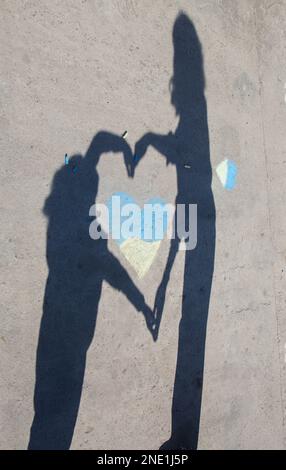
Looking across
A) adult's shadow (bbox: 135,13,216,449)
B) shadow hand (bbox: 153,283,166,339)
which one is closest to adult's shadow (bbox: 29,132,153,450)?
shadow hand (bbox: 153,283,166,339)

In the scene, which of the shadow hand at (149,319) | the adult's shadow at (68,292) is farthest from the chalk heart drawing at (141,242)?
the shadow hand at (149,319)

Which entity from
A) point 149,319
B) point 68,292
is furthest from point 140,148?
point 149,319

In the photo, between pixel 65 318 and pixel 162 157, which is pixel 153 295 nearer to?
pixel 65 318

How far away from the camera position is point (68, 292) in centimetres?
432

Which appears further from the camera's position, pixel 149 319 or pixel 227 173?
pixel 227 173

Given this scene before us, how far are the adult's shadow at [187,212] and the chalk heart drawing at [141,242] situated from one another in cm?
22

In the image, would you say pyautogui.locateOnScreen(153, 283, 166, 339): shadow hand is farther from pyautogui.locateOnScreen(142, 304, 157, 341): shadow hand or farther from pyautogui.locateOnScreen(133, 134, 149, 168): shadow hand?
pyautogui.locateOnScreen(133, 134, 149, 168): shadow hand

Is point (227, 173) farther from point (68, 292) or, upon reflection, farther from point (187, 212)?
point (68, 292)

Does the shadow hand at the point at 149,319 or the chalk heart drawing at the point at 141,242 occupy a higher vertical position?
the chalk heart drawing at the point at 141,242

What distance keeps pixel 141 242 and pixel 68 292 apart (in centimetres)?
99

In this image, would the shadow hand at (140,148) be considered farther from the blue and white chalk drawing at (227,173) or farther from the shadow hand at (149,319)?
the shadow hand at (149,319)

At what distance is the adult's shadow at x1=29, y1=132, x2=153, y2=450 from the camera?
420cm

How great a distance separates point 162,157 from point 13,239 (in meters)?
1.92

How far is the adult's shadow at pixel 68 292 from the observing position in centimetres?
420
